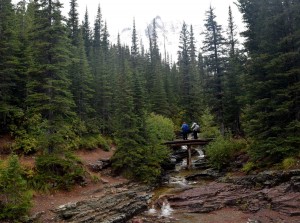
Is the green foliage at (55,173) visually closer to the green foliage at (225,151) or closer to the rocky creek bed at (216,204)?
the rocky creek bed at (216,204)

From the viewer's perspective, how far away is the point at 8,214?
1263cm

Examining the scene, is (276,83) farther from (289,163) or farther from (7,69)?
(7,69)

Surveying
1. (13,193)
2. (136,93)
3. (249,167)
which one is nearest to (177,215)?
(249,167)

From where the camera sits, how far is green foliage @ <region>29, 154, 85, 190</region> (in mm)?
17906

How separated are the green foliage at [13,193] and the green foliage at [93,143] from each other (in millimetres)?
16466

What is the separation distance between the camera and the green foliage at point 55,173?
17.9 metres

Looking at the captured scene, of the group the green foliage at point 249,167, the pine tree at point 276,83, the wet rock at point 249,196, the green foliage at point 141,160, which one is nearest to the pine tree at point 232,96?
the pine tree at point 276,83

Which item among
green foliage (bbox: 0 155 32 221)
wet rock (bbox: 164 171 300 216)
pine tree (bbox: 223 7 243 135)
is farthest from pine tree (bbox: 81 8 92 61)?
green foliage (bbox: 0 155 32 221)

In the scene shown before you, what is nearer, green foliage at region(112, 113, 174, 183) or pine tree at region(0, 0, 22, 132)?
pine tree at region(0, 0, 22, 132)

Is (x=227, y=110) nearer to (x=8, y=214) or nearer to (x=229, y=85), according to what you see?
(x=229, y=85)

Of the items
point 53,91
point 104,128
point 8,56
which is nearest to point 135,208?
point 53,91

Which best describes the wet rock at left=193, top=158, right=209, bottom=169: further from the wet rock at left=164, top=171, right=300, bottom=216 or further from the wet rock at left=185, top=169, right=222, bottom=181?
the wet rock at left=164, top=171, right=300, bottom=216

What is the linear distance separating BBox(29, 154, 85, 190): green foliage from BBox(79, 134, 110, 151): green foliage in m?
9.72

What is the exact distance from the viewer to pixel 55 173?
1948 centimetres
